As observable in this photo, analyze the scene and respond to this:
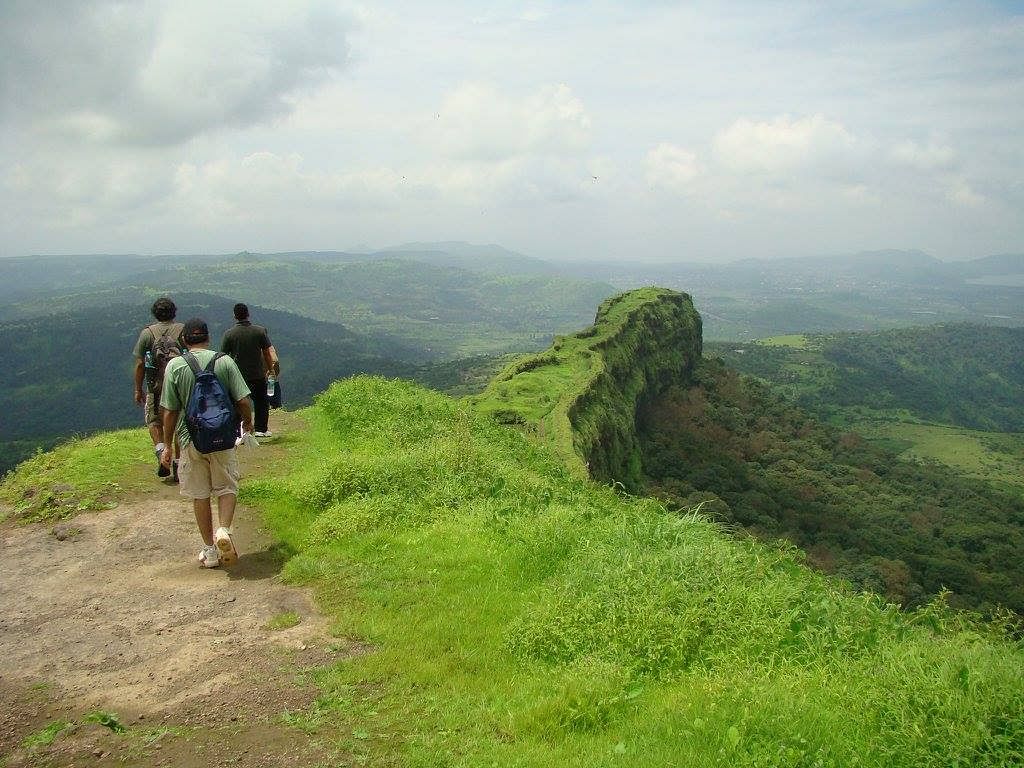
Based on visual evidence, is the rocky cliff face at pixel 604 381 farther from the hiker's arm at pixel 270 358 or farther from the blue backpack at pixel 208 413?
the blue backpack at pixel 208 413

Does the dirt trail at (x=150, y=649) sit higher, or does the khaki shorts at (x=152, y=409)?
the khaki shorts at (x=152, y=409)

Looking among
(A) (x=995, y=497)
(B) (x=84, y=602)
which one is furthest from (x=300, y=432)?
(A) (x=995, y=497)

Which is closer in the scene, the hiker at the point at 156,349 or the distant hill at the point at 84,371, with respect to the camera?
the hiker at the point at 156,349

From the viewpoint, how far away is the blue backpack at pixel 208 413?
767 centimetres

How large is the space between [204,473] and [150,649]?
246 centimetres

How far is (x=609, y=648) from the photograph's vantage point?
599cm

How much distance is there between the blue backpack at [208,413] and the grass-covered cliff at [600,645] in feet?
5.60

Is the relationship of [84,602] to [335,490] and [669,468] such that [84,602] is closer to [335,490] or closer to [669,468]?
[335,490]

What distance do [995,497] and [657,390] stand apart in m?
39.4

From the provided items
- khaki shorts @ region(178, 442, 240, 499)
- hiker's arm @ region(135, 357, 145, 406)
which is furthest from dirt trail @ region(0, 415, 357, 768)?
hiker's arm @ region(135, 357, 145, 406)

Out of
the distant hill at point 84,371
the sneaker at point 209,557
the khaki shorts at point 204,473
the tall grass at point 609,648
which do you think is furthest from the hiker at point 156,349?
the distant hill at point 84,371

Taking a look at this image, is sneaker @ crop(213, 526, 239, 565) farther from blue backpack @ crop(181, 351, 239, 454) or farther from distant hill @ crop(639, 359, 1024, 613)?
distant hill @ crop(639, 359, 1024, 613)

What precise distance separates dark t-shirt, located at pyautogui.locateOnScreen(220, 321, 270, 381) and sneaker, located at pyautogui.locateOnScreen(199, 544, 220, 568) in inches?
177

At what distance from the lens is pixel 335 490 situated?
33.2 feet
